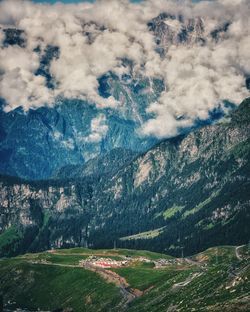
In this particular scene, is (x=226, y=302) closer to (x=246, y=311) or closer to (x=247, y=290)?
(x=247, y=290)

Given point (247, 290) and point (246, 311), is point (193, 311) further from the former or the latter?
point (246, 311)

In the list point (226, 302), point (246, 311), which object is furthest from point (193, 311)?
point (246, 311)

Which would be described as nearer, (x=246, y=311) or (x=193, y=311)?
(x=246, y=311)

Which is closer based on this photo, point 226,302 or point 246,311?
point 246,311

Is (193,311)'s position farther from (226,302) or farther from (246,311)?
(246,311)

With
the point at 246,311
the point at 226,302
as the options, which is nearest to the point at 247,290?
the point at 226,302
